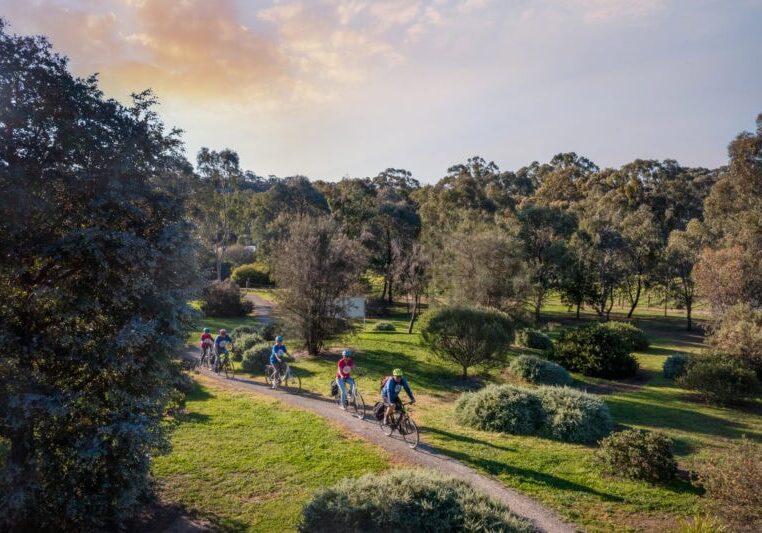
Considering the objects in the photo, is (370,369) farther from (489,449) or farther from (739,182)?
(739,182)

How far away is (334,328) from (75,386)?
17.0 m

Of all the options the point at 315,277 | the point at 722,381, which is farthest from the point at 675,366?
the point at 315,277

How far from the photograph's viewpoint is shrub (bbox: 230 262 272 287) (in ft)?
181

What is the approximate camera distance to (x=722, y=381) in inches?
702

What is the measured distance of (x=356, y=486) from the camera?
7758mm

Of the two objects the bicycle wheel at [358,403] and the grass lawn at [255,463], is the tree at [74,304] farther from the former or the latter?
the bicycle wheel at [358,403]

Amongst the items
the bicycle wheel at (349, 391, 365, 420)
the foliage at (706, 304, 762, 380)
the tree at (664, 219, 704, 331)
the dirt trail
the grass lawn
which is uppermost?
the tree at (664, 219, 704, 331)

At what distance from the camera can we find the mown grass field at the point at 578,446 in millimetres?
9148

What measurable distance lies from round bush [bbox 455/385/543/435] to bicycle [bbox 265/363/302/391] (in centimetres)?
651

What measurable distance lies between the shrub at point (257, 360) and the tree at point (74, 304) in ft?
44.6

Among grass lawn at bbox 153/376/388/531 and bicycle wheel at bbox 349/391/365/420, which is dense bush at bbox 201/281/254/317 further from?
bicycle wheel at bbox 349/391/365/420

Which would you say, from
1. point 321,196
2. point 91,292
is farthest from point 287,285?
point 321,196

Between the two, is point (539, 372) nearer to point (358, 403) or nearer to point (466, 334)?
point (466, 334)

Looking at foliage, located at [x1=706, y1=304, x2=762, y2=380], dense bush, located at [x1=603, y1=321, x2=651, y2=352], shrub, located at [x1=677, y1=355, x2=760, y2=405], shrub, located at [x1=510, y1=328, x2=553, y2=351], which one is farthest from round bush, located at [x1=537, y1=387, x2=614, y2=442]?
dense bush, located at [x1=603, y1=321, x2=651, y2=352]
